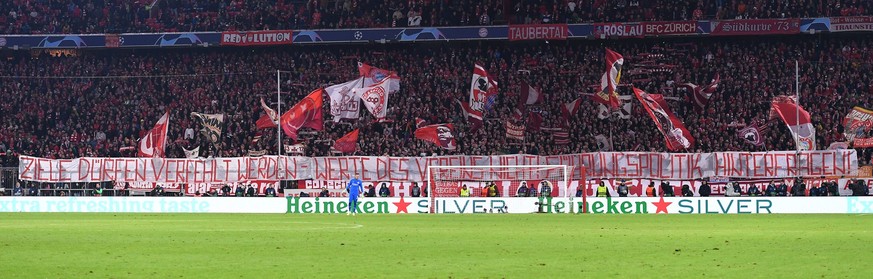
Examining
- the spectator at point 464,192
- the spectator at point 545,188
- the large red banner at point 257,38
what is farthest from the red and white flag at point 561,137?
the large red banner at point 257,38

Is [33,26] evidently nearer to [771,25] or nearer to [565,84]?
[565,84]

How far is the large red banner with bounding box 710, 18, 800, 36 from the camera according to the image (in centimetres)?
5950

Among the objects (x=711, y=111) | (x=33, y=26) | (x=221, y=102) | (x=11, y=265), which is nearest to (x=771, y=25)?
(x=711, y=111)

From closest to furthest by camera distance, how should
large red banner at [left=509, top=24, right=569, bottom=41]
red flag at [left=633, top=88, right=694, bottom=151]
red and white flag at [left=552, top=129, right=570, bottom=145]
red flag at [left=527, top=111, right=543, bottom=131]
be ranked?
red flag at [left=633, top=88, right=694, bottom=151]
red and white flag at [left=552, top=129, right=570, bottom=145]
red flag at [left=527, top=111, right=543, bottom=131]
large red banner at [left=509, top=24, right=569, bottom=41]

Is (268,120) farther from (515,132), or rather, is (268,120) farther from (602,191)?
(602,191)

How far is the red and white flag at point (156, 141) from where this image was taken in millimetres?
54688

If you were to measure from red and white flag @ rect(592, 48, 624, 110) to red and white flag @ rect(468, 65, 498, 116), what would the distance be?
4.94m

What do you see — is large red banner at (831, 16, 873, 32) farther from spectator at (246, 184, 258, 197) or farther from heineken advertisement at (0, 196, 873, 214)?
spectator at (246, 184, 258, 197)

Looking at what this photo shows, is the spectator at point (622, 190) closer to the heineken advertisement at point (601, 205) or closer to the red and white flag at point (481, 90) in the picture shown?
the heineken advertisement at point (601, 205)

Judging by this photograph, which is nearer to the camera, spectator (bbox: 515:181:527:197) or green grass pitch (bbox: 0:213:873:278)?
green grass pitch (bbox: 0:213:873:278)

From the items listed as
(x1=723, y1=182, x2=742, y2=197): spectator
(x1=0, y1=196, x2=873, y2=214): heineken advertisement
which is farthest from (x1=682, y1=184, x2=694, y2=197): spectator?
(x1=0, y1=196, x2=873, y2=214): heineken advertisement

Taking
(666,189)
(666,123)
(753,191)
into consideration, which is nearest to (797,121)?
(753,191)

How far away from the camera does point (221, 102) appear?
61.4m

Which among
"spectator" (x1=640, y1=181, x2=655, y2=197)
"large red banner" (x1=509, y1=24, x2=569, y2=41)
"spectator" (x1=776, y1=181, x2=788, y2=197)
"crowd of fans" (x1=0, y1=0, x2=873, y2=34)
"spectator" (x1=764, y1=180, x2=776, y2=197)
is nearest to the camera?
"spectator" (x1=776, y1=181, x2=788, y2=197)
